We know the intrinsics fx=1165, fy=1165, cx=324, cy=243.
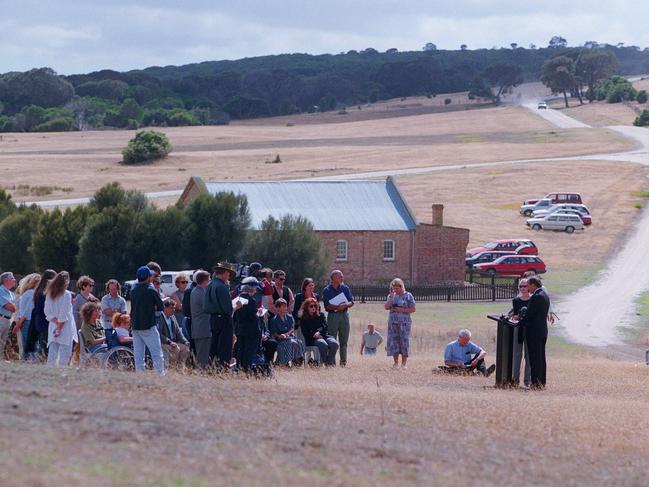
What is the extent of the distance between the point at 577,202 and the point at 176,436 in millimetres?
67312

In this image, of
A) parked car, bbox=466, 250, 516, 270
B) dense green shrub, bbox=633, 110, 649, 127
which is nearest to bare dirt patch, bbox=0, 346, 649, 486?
parked car, bbox=466, 250, 516, 270

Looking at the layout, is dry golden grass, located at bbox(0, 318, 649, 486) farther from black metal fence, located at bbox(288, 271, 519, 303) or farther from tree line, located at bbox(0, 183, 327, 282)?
tree line, located at bbox(0, 183, 327, 282)

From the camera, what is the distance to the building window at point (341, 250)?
5247 cm

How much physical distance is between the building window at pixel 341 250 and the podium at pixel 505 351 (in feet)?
119

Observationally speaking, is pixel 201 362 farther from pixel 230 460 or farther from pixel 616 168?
pixel 616 168

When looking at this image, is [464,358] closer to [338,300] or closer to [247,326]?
[338,300]

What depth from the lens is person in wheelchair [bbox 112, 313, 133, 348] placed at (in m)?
15.3

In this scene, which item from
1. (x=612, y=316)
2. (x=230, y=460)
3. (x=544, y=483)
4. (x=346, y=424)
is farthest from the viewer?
(x=612, y=316)

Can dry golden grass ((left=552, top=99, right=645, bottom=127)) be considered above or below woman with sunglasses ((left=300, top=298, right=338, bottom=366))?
above

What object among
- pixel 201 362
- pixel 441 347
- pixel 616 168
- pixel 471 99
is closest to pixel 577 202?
pixel 616 168

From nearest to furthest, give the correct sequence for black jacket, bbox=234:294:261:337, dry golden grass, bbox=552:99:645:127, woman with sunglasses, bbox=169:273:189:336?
black jacket, bbox=234:294:261:337 < woman with sunglasses, bbox=169:273:189:336 < dry golden grass, bbox=552:99:645:127

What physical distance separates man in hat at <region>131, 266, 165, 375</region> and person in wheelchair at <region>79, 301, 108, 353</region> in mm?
1153

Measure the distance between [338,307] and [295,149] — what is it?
95833 mm

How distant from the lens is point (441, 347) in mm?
31406
